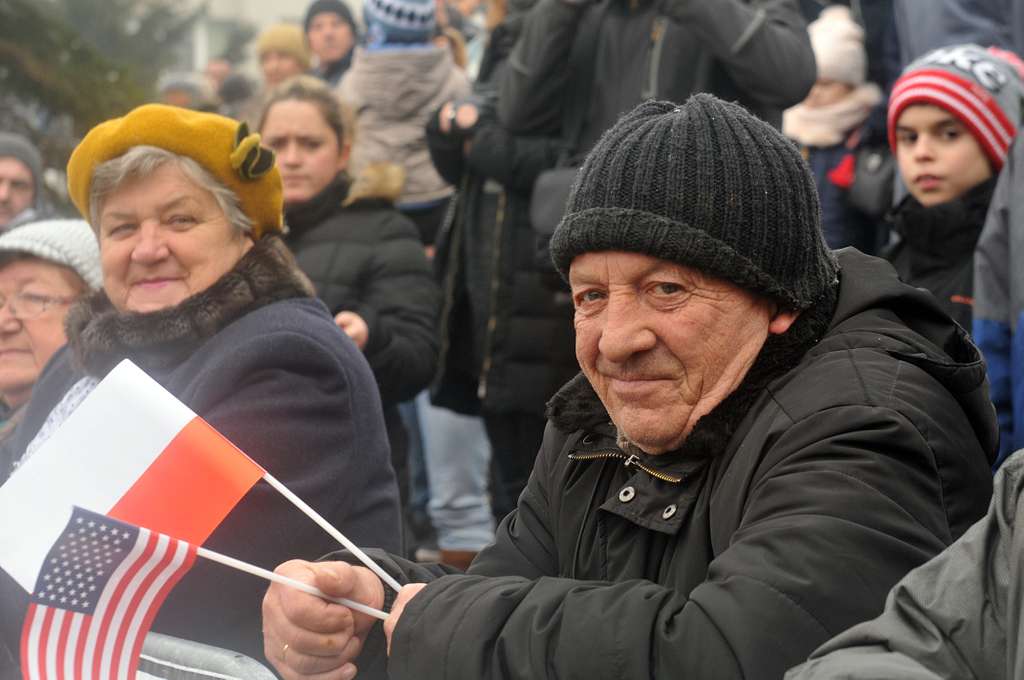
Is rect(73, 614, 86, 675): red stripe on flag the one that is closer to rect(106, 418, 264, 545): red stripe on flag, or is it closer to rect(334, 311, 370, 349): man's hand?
rect(106, 418, 264, 545): red stripe on flag

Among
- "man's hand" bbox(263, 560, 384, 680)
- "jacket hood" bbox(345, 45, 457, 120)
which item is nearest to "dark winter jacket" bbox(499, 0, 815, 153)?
"jacket hood" bbox(345, 45, 457, 120)

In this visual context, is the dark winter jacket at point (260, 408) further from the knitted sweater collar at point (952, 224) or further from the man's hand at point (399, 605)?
the knitted sweater collar at point (952, 224)

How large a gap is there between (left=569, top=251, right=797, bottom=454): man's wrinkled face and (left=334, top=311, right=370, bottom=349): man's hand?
2.56 m

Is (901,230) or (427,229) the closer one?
(901,230)

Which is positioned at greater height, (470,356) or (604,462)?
(604,462)

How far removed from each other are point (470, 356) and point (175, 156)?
2.71 m

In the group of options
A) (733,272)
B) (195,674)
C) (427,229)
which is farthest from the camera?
(427,229)

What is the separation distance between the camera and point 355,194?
5816 millimetres

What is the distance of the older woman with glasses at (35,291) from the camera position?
494 cm

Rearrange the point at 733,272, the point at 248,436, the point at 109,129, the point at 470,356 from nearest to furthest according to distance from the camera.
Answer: the point at 733,272 < the point at 248,436 < the point at 109,129 < the point at 470,356

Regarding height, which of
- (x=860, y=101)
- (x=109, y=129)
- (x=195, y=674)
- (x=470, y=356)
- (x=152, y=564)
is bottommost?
(x=470, y=356)

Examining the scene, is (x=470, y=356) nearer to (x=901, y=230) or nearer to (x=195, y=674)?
(x=901, y=230)

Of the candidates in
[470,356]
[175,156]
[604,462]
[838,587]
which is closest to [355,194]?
[470,356]

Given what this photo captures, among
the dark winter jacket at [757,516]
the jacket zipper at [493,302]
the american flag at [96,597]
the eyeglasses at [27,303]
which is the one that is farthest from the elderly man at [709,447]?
the jacket zipper at [493,302]
